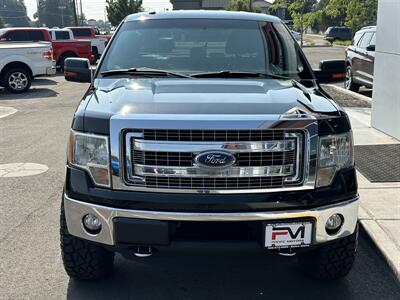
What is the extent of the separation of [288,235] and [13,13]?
13653cm

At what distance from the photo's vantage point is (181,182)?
2.93 metres

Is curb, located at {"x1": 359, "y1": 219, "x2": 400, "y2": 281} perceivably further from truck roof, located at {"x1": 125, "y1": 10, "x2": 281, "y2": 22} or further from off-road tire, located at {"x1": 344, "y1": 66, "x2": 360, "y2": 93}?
off-road tire, located at {"x1": 344, "y1": 66, "x2": 360, "y2": 93}

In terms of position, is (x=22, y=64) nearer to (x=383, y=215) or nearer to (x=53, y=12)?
(x=383, y=215)

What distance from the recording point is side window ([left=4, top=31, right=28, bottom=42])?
1970cm

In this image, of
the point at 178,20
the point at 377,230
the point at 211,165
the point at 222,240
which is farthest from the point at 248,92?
the point at 377,230

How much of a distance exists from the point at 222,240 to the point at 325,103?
1.14m

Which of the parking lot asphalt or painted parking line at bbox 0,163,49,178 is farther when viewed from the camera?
painted parking line at bbox 0,163,49,178

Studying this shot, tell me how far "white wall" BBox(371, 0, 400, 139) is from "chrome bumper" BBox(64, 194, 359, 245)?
5293 mm

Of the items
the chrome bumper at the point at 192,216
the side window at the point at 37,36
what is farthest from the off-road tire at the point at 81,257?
the side window at the point at 37,36

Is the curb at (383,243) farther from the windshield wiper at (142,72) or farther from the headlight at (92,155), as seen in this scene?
the headlight at (92,155)

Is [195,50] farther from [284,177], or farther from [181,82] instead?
[284,177]

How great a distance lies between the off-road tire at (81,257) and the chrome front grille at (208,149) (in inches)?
27.7

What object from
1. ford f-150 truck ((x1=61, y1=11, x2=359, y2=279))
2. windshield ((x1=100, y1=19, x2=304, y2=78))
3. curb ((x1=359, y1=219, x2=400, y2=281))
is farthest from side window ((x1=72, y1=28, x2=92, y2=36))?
ford f-150 truck ((x1=61, y1=11, x2=359, y2=279))

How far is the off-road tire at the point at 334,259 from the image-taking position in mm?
3404
